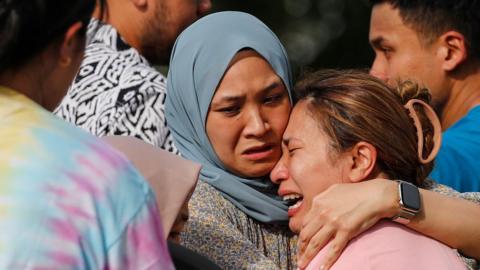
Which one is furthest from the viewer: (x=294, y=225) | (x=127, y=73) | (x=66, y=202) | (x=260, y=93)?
(x=127, y=73)

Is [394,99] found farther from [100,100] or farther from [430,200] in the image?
[100,100]

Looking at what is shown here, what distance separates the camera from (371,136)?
115 inches

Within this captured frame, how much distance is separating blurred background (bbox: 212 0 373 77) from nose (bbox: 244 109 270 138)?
594 cm

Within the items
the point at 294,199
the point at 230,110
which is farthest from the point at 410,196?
the point at 230,110

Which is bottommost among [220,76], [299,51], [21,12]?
[299,51]

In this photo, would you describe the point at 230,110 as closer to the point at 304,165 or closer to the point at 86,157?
the point at 304,165

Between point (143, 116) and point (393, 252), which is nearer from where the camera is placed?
point (393, 252)

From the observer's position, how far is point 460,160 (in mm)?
3779

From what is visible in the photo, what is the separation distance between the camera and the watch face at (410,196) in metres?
2.85

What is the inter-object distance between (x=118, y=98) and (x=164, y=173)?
4.18 ft

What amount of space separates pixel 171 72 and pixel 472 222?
110 centimetres

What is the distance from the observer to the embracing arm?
9.22 feet

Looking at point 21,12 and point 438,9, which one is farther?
point 438,9

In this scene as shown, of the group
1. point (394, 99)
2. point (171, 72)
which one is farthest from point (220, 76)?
point (394, 99)
